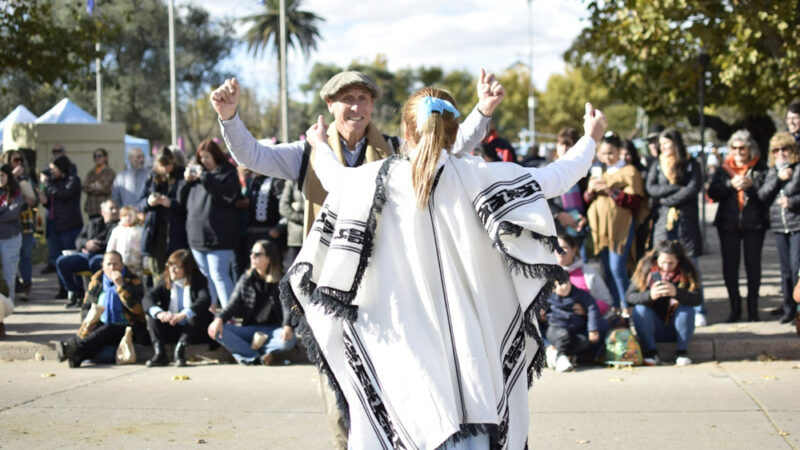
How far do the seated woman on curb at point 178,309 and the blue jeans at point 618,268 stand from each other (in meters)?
4.04

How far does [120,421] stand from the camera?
6508 millimetres

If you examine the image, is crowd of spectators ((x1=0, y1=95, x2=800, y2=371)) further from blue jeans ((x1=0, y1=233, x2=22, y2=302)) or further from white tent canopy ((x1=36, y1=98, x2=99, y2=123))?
white tent canopy ((x1=36, y1=98, x2=99, y2=123))

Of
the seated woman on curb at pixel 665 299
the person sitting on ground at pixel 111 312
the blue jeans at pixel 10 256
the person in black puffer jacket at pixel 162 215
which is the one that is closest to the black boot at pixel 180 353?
the person sitting on ground at pixel 111 312

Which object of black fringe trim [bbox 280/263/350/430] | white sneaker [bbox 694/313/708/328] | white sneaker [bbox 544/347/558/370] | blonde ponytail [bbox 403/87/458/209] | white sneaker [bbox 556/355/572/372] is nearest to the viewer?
blonde ponytail [bbox 403/87/458/209]

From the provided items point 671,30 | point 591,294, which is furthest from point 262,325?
point 671,30

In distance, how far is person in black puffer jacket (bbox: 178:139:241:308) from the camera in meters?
9.73

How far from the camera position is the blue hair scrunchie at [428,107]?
362 centimetres

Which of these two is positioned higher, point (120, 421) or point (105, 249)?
point (105, 249)

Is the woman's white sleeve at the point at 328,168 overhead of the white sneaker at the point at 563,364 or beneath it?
overhead

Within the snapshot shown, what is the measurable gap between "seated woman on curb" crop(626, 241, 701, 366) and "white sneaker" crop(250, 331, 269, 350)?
10.5 ft

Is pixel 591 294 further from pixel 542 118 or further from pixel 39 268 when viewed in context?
pixel 542 118

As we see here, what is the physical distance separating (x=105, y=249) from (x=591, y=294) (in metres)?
5.87

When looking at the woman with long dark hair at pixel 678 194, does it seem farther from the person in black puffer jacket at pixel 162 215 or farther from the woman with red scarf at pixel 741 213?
the person in black puffer jacket at pixel 162 215

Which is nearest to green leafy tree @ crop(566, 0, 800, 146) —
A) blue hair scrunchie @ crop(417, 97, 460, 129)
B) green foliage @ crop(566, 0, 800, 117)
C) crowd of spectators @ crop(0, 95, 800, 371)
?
green foliage @ crop(566, 0, 800, 117)
